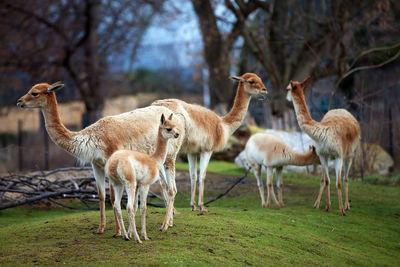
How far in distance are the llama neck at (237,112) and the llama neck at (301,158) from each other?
1395 mm

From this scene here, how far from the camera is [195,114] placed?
816cm

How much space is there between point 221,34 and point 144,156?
56.6 ft

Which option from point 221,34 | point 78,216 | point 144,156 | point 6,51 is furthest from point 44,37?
point 144,156

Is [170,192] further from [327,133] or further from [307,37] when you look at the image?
[307,37]

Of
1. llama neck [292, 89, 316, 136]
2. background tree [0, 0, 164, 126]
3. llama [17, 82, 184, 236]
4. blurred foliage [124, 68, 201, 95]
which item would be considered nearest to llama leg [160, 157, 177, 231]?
llama [17, 82, 184, 236]

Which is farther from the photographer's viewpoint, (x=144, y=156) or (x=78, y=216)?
(x=78, y=216)

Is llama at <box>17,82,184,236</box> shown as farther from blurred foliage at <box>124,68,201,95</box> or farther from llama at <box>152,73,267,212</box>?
blurred foliage at <box>124,68,201,95</box>

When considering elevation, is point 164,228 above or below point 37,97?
below

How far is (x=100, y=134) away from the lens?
6.21 m

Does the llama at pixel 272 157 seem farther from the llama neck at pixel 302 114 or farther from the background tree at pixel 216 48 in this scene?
the background tree at pixel 216 48

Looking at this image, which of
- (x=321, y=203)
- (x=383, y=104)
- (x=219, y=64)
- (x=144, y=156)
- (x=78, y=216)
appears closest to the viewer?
(x=144, y=156)

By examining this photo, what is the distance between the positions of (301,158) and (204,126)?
7.92 ft

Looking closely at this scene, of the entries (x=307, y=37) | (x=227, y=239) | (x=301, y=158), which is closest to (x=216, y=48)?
(x=307, y=37)

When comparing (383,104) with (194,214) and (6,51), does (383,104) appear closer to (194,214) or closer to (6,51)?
(194,214)
